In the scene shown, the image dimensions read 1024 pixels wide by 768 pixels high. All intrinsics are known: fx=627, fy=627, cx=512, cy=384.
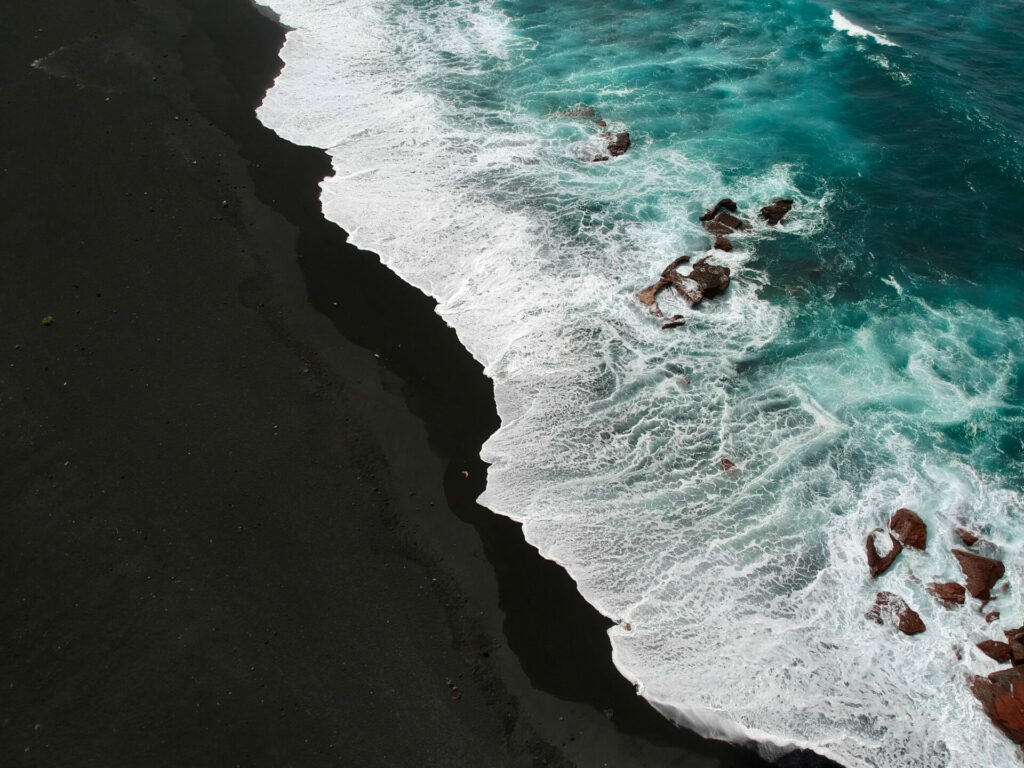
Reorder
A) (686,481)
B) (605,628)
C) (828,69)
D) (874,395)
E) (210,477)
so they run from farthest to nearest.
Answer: (828,69) < (874,395) < (686,481) < (210,477) < (605,628)

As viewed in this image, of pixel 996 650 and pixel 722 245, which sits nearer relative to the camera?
pixel 996 650

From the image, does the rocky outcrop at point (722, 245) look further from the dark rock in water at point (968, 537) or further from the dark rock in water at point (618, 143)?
the dark rock in water at point (968, 537)

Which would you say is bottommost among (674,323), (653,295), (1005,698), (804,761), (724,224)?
(804,761)

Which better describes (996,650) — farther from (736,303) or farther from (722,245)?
(722,245)

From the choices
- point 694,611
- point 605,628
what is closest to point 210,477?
point 605,628

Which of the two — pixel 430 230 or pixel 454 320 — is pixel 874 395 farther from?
pixel 430 230

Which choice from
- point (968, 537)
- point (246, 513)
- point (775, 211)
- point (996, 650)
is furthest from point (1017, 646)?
point (246, 513)

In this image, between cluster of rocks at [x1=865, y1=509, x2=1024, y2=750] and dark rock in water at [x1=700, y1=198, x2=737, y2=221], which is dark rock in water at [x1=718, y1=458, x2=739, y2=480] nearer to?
cluster of rocks at [x1=865, y1=509, x2=1024, y2=750]
